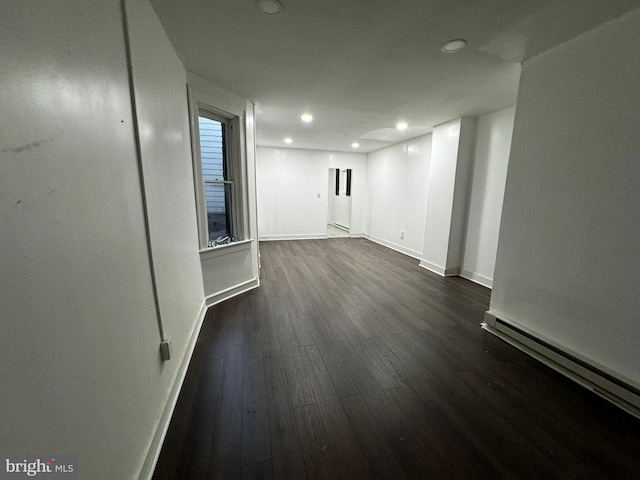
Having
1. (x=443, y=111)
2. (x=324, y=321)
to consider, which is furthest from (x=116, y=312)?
(x=443, y=111)

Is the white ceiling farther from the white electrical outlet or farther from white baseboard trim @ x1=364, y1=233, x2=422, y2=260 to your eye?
white baseboard trim @ x1=364, y1=233, x2=422, y2=260

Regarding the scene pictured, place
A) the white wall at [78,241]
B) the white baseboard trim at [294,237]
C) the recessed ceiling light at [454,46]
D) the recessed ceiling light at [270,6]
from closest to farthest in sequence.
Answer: the white wall at [78,241] < the recessed ceiling light at [270,6] < the recessed ceiling light at [454,46] < the white baseboard trim at [294,237]

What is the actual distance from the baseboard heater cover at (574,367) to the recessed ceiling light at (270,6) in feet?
9.88

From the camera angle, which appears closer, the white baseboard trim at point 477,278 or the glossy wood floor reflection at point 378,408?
the glossy wood floor reflection at point 378,408

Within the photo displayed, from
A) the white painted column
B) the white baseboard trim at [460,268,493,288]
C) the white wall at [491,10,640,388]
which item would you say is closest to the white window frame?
the white wall at [491,10,640,388]

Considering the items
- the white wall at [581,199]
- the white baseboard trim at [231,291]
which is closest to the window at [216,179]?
the white baseboard trim at [231,291]

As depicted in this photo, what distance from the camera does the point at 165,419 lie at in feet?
4.61

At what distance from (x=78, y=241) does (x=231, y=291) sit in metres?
2.42

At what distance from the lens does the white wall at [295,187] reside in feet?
20.7

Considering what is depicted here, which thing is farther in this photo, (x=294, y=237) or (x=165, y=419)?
(x=294, y=237)

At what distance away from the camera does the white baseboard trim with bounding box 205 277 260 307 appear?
2.89 meters

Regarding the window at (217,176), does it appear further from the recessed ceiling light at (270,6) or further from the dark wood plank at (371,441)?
the dark wood plank at (371,441)

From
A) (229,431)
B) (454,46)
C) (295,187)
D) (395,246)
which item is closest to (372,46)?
(454,46)

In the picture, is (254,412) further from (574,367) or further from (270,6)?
(270,6)
